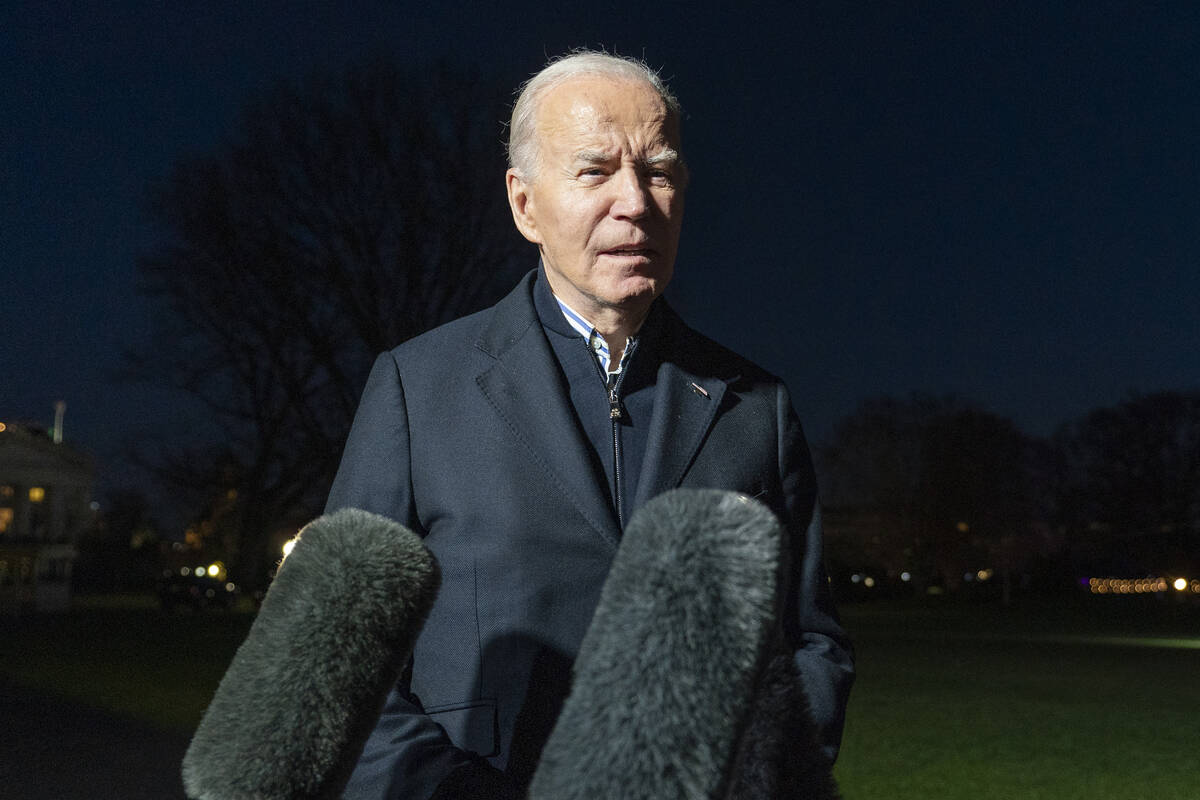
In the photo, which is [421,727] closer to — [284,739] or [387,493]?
[387,493]

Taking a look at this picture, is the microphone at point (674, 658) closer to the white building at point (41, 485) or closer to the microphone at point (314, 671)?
the microphone at point (314, 671)

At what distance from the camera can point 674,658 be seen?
42.7 inches

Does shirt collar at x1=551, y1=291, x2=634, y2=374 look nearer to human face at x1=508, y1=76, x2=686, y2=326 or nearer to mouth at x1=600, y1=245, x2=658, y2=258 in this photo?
human face at x1=508, y1=76, x2=686, y2=326

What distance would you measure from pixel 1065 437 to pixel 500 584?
8348 cm

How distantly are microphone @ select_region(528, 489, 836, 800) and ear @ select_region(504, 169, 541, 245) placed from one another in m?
1.31

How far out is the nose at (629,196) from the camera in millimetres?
2109

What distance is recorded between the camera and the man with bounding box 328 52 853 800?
6.68 feet

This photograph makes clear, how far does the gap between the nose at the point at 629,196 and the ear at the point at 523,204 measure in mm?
268

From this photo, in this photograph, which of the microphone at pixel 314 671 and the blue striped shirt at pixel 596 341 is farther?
the blue striped shirt at pixel 596 341

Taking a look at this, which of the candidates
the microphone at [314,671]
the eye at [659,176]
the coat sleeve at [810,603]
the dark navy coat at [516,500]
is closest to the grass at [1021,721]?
the coat sleeve at [810,603]

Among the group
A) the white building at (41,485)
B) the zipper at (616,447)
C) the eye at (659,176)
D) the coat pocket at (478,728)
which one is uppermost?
the white building at (41,485)

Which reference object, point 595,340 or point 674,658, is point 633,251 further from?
point 674,658

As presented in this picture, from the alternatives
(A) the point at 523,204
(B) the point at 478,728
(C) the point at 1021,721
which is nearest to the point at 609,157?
(A) the point at 523,204

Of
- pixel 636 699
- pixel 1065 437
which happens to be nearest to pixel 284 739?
pixel 636 699
